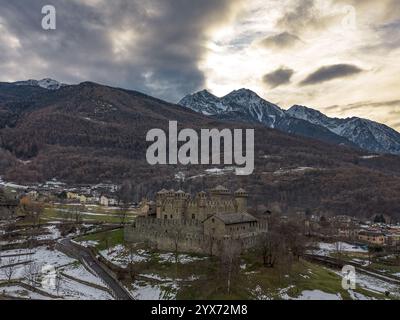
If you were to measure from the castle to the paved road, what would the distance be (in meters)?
11.3

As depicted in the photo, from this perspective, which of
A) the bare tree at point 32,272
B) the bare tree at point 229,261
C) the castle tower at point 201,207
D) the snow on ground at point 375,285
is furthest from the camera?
→ the castle tower at point 201,207

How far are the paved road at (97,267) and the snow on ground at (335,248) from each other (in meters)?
62.5

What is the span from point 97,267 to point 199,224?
2338cm

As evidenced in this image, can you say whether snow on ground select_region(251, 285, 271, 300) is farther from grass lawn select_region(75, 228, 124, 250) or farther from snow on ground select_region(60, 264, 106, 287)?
grass lawn select_region(75, 228, 124, 250)

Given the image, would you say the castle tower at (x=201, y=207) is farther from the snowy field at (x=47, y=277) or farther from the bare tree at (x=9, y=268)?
the bare tree at (x=9, y=268)

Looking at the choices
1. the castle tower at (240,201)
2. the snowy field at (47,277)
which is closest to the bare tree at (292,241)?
the castle tower at (240,201)

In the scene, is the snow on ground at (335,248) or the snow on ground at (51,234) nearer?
the snow on ground at (51,234)

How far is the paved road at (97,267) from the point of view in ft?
239

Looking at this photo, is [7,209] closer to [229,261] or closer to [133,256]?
[133,256]

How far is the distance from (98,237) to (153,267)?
36.2 metres

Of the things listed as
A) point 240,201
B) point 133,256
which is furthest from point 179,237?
point 240,201

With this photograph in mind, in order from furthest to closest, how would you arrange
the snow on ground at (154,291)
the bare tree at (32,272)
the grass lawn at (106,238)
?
the grass lawn at (106,238)
the bare tree at (32,272)
the snow on ground at (154,291)

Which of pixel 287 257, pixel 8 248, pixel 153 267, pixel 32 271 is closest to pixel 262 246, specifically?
pixel 287 257

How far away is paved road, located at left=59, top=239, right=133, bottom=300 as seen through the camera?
72.9m
